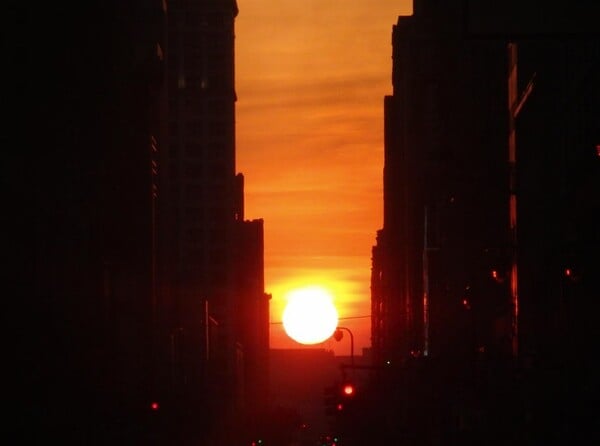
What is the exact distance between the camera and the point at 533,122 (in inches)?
1932

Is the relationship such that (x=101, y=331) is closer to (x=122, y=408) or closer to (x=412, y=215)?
(x=122, y=408)

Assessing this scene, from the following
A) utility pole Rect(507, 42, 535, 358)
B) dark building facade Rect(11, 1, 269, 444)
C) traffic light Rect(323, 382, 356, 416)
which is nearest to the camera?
dark building facade Rect(11, 1, 269, 444)

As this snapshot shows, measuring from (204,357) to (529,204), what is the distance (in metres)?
119

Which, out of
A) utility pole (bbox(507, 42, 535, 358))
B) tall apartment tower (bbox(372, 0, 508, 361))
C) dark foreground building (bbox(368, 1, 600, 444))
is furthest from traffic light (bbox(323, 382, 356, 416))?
utility pole (bbox(507, 42, 535, 358))

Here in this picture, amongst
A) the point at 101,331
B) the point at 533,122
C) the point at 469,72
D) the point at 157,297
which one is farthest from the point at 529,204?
the point at 157,297

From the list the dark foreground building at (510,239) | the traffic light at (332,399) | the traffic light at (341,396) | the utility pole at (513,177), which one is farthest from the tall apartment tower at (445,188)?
the traffic light at (332,399)

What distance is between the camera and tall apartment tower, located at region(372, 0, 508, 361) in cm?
6450

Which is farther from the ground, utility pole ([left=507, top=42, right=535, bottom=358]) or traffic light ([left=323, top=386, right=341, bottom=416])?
utility pole ([left=507, top=42, right=535, bottom=358])

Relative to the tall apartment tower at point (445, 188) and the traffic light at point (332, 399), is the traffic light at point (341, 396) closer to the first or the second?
the traffic light at point (332, 399)

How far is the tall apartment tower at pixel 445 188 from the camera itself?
64.5 metres

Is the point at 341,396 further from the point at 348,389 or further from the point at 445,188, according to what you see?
the point at 445,188

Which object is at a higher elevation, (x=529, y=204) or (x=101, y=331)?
(x=529, y=204)

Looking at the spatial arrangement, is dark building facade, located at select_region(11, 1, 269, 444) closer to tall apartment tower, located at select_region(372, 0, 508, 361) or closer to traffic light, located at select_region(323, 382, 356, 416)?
traffic light, located at select_region(323, 382, 356, 416)

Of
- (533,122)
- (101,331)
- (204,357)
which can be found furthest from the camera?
(204,357)
